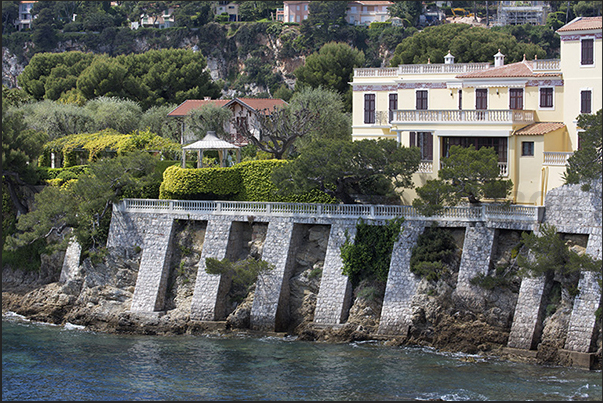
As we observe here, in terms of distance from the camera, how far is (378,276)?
50344mm

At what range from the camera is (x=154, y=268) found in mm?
55000

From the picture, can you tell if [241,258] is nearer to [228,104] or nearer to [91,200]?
[91,200]

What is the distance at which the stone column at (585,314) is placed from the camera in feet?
141

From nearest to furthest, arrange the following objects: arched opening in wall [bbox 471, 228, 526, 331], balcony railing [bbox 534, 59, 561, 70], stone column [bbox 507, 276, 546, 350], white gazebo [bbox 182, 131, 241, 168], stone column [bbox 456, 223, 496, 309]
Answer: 1. stone column [bbox 507, 276, 546, 350]
2. arched opening in wall [bbox 471, 228, 526, 331]
3. stone column [bbox 456, 223, 496, 309]
4. balcony railing [bbox 534, 59, 561, 70]
5. white gazebo [bbox 182, 131, 241, 168]

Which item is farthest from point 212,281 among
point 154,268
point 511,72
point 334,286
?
point 511,72

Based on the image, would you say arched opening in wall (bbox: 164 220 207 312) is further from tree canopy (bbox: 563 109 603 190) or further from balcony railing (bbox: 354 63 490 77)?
tree canopy (bbox: 563 109 603 190)

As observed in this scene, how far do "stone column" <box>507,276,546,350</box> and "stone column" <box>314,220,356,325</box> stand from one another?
30.7 ft

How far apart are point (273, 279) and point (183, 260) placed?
21.0 feet

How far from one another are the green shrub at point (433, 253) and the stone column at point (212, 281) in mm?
11257

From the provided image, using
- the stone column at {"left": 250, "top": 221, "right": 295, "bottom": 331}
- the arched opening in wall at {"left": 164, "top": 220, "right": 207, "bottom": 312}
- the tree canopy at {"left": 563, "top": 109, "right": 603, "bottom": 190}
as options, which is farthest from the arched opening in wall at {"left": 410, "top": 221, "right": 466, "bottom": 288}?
the arched opening in wall at {"left": 164, "top": 220, "right": 207, "bottom": 312}

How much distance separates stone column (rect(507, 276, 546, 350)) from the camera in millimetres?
44781

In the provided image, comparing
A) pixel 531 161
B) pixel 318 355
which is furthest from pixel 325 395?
pixel 531 161

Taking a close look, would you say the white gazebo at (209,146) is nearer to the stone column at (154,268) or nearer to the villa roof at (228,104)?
the stone column at (154,268)

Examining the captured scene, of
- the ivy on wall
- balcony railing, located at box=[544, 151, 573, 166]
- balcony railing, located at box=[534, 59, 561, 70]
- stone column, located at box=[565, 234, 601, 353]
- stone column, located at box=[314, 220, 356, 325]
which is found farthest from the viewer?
the ivy on wall
